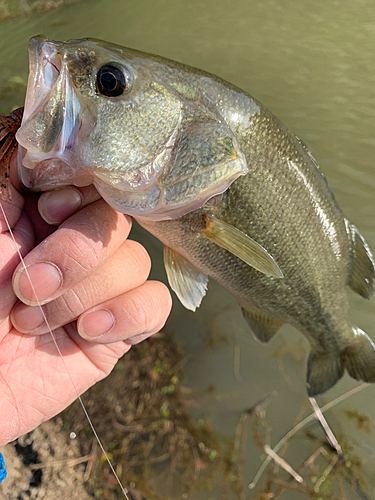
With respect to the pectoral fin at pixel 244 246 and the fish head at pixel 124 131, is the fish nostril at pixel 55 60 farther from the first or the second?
the pectoral fin at pixel 244 246

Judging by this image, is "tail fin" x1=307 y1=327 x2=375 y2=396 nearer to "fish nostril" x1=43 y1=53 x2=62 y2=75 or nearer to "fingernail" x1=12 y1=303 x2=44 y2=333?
"fingernail" x1=12 y1=303 x2=44 y2=333

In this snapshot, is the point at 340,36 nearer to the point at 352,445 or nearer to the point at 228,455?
the point at 352,445

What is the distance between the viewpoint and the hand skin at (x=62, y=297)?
3.27ft

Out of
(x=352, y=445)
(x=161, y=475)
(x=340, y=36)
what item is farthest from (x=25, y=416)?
(x=340, y=36)

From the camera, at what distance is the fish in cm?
83

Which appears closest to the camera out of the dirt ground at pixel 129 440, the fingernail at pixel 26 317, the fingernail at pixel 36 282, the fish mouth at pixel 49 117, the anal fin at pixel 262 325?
the fish mouth at pixel 49 117

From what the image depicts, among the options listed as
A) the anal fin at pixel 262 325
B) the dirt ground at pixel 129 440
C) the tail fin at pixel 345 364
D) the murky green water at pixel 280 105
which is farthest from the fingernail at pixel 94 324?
the dirt ground at pixel 129 440

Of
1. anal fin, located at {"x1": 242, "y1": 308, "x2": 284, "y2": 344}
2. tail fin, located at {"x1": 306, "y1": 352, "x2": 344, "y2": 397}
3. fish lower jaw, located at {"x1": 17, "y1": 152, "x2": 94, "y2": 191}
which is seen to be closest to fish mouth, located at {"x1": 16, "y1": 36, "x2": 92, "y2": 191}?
fish lower jaw, located at {"x1": 17, "y1": 152, "x2": 94, "y2": 191}

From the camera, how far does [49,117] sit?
78cm

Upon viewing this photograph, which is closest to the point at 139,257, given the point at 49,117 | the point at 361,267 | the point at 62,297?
the point at 62,297

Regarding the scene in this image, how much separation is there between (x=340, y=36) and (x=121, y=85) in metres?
2.63

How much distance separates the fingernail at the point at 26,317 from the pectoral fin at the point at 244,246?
0.64m

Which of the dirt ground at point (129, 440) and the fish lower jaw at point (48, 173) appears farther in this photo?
the dirt ground at point (129, 440)

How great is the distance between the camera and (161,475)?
8.05ft
